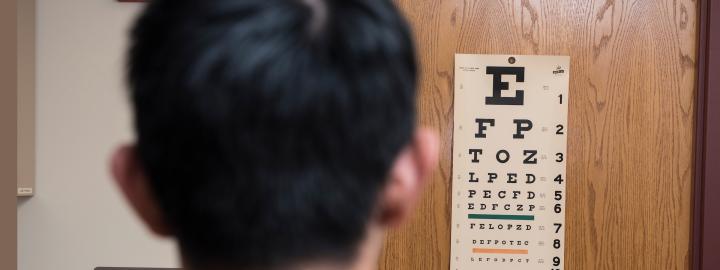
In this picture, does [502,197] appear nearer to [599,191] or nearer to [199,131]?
[599,191]

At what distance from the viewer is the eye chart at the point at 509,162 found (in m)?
1.96

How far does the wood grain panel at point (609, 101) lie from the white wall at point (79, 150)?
70 centimetres

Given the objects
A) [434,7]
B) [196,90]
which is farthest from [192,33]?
[434,7]

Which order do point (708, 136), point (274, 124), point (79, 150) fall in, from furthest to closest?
point (79, 150), point (708, 136), point (274, 124)

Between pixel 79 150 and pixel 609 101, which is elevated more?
pixel 609 101

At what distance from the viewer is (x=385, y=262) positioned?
6.56 feet

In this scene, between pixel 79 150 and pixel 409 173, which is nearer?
pixel 409 173

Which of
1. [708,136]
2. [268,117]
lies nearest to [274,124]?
[268,117]

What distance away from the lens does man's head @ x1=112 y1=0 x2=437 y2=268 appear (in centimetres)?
45

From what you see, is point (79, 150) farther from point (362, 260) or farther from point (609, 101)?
point (362, 260)

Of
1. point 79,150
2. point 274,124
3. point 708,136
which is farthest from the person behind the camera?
point 79,150

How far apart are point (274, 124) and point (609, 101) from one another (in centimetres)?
165

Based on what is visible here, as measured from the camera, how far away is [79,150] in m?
2.05

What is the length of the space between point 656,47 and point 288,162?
170cm
